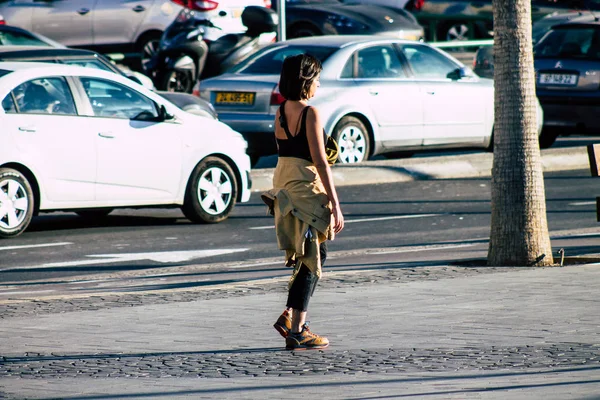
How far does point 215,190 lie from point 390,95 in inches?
172

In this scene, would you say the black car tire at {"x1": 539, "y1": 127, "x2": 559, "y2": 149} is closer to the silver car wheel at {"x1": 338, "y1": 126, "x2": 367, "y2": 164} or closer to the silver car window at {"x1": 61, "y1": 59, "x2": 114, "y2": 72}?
the silver car wheel at {"x1": 338, "y1": 126, "x2": 367, "y2": 164}

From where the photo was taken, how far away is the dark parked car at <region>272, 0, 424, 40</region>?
77.0 feet

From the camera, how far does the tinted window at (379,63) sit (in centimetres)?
1783

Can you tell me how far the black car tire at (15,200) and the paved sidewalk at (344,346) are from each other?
4.09 metres

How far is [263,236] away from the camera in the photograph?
1298 centimetres

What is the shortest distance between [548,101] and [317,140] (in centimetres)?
1329

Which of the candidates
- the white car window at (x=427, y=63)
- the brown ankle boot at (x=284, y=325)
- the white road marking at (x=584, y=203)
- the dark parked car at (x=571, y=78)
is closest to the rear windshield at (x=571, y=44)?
the dark parked car at (x=571, y=78)

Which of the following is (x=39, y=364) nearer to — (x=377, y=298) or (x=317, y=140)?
(x=317, y=140)

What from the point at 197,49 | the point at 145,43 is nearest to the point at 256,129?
the point at 197,49

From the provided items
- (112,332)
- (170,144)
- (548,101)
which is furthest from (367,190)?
(112,332)

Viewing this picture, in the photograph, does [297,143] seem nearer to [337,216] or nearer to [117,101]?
[337,216]

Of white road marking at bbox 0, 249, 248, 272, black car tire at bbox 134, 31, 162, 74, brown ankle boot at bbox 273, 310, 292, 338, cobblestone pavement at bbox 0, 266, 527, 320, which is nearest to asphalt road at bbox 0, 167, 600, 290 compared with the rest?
white road marking at bbox 0, 249, 248, 272

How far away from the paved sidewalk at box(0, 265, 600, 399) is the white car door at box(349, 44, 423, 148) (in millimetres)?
8295

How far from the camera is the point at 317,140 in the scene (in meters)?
7.34
